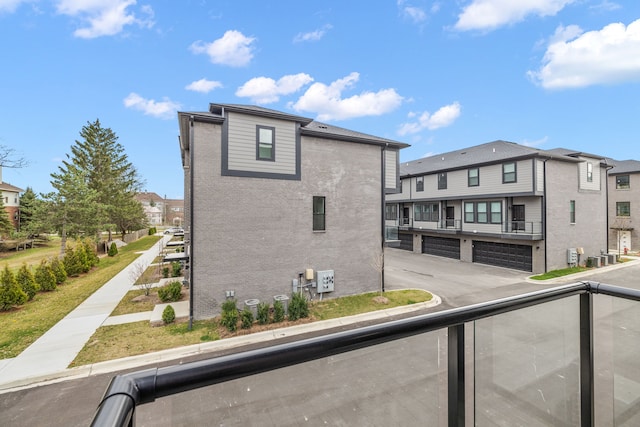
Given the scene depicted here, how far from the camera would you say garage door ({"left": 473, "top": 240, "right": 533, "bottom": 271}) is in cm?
1752

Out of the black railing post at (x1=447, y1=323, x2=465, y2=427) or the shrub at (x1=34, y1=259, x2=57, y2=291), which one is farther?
the shrub at (x1=34, y1=259, x2=57, y2=291)

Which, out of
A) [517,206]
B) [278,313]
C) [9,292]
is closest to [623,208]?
[517,206]

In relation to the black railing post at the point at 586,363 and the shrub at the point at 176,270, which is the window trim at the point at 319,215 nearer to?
the shrub at the point at 176,270

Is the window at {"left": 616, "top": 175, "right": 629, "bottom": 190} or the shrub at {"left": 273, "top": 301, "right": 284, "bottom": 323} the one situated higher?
Answer: the window at {"left": 616, "top": 175, "right": 629, "bottom": 190}

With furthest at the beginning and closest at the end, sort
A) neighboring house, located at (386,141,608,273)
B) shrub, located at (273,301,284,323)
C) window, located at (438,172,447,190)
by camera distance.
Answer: window, located at (438,172,447,190) < neighboring house, located at (386,141,608,273) < shrub, located at (273,301,284,323)

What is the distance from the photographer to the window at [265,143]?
34.1 ft

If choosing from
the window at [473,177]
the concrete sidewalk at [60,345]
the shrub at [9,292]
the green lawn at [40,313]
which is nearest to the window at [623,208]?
the window at [473,177]

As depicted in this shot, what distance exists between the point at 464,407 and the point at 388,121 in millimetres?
46371

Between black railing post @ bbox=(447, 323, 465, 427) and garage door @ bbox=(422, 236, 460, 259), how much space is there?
2235 centimetres

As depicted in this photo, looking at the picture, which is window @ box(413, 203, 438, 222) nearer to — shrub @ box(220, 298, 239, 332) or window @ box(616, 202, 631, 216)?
window @ box(616, 202, 631, 216)

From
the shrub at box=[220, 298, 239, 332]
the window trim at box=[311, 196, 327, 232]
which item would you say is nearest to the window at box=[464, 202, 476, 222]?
the window trim at box=[311, 196, 327, 232]

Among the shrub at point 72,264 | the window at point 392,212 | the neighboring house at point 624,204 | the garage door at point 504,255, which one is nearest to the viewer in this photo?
the shrub at point 72,264

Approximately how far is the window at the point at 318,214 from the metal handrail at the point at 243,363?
10.0m

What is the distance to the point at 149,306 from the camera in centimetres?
1082
